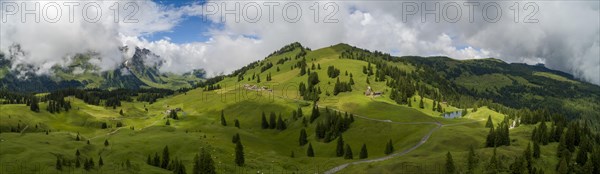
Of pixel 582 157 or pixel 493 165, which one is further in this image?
pixel 582 157

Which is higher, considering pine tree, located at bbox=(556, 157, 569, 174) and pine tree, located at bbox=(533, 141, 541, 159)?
pine tree, located at bbox=(533, 141, 541, 159)

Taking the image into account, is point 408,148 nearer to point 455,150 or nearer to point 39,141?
point 455,150

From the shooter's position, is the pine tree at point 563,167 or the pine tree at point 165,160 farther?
the pine tree at point 165,160

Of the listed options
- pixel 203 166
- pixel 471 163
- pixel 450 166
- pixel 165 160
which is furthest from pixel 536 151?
pixel 165 160

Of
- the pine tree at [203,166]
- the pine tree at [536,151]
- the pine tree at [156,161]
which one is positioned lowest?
the pine tree at [156,161]

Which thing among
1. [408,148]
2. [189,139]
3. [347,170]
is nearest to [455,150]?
[408,148]

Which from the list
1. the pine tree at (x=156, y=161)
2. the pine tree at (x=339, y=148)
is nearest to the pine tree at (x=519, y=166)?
the pine tree at (x=339, y=148)

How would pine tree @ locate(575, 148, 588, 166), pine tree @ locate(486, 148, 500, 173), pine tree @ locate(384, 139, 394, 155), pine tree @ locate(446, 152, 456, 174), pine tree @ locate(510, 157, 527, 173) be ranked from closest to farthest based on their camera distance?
pine tree @ locate(446, 152, 456, 174) → pine tree @ locate(510, 157, 527, 173) → pine tree @ locate(486, 148, 500, 173) → pine tree @ locate(575, 148, 588, 166) → pine tree @ locate(384, 139, 394, 155)

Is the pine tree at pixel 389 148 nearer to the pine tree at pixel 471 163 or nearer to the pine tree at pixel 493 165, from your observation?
the pine tree at pixel 471 163

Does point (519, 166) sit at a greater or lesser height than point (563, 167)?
greater

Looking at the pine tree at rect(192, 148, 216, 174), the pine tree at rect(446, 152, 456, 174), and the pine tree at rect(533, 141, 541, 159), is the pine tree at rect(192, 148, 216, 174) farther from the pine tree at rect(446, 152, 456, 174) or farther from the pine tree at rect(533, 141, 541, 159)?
the pine tree at rect(533, 141, 541, 159)

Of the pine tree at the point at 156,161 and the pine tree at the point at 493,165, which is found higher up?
the pine tree at the point at 493,165

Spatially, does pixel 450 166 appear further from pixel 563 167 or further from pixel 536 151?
pixel 563 167

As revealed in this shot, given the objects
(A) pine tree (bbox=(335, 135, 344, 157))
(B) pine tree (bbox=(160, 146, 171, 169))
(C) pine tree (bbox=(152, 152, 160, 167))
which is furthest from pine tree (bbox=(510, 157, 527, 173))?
(C) pine tree (bbox=(152, 152, 160, 167))
